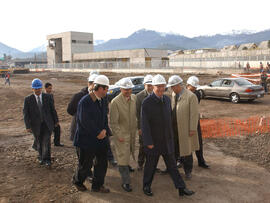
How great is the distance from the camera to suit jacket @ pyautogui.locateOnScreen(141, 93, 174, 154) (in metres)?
A: 4.00

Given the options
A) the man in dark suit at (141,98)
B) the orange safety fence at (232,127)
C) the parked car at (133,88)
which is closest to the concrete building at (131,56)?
the parked car at (133,88)

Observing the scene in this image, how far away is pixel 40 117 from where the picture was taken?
5.32 m

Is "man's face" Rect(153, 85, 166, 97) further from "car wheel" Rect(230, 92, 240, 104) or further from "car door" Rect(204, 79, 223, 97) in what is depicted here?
"car door" Rect(204, 79, 223, 97)

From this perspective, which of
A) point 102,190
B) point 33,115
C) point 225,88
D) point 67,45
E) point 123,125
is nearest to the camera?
point 102,190

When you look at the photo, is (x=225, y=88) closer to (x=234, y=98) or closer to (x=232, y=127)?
(x=234, y=98)

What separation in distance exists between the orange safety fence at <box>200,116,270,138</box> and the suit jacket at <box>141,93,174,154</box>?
4.06 metres

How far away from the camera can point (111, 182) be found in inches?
188

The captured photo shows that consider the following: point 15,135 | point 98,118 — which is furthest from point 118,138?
point 15,135

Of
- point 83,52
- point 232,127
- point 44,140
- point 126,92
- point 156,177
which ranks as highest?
point 83,52

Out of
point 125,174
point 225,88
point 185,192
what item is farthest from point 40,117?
point 225,88

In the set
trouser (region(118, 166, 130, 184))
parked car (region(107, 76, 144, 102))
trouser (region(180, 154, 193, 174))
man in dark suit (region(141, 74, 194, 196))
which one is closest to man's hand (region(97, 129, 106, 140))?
man in dark suit (region(141, 74, 194, 196))

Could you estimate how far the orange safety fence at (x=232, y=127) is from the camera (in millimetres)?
7906

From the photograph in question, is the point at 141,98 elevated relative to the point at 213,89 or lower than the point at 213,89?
elevated

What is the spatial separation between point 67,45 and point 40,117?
7830cm
